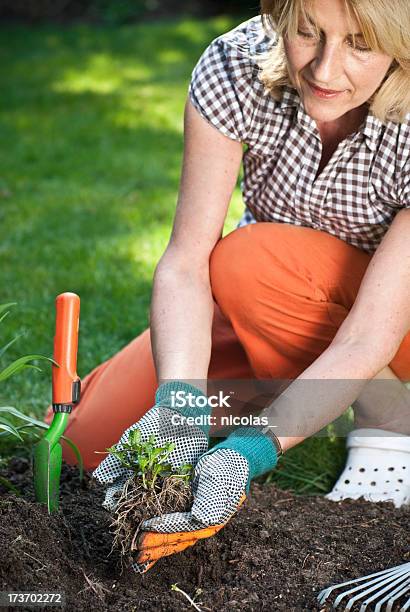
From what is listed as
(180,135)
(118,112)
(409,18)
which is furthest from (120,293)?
(118,112)

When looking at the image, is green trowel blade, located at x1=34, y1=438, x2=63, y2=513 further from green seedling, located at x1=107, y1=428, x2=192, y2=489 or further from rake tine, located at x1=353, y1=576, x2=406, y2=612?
rake tine, located at x1=353, y1=576, x2=406, y2=612

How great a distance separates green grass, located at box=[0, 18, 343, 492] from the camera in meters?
3.24

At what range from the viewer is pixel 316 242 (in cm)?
224

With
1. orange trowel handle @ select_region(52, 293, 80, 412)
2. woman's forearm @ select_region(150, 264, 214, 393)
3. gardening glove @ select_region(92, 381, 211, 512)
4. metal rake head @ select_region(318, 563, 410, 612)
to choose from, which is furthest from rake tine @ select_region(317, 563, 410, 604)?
orange trowel handle @ select_region(52, 293, 80, 412)

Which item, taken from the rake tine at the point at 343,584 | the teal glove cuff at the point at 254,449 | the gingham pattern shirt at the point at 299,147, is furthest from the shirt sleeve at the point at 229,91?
Answer: the rake tine at the point at 343,584

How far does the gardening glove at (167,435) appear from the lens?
5.74ft

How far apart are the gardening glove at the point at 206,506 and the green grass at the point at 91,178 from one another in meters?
0.67

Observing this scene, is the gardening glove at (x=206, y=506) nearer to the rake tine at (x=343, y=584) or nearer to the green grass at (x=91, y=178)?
the rake tine at (x=343, y=584)

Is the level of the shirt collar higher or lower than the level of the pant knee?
higher

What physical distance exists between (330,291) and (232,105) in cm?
50

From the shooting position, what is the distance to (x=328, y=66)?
187 cm

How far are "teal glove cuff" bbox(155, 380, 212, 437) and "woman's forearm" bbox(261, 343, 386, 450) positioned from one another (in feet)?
0.40

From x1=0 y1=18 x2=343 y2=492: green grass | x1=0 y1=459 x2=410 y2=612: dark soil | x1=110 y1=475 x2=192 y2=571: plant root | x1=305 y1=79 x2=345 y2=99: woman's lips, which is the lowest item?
x1=0 y1=18 x2=343 y2=492: green grass

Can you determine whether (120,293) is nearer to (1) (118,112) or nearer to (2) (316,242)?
(2) (316,242)
